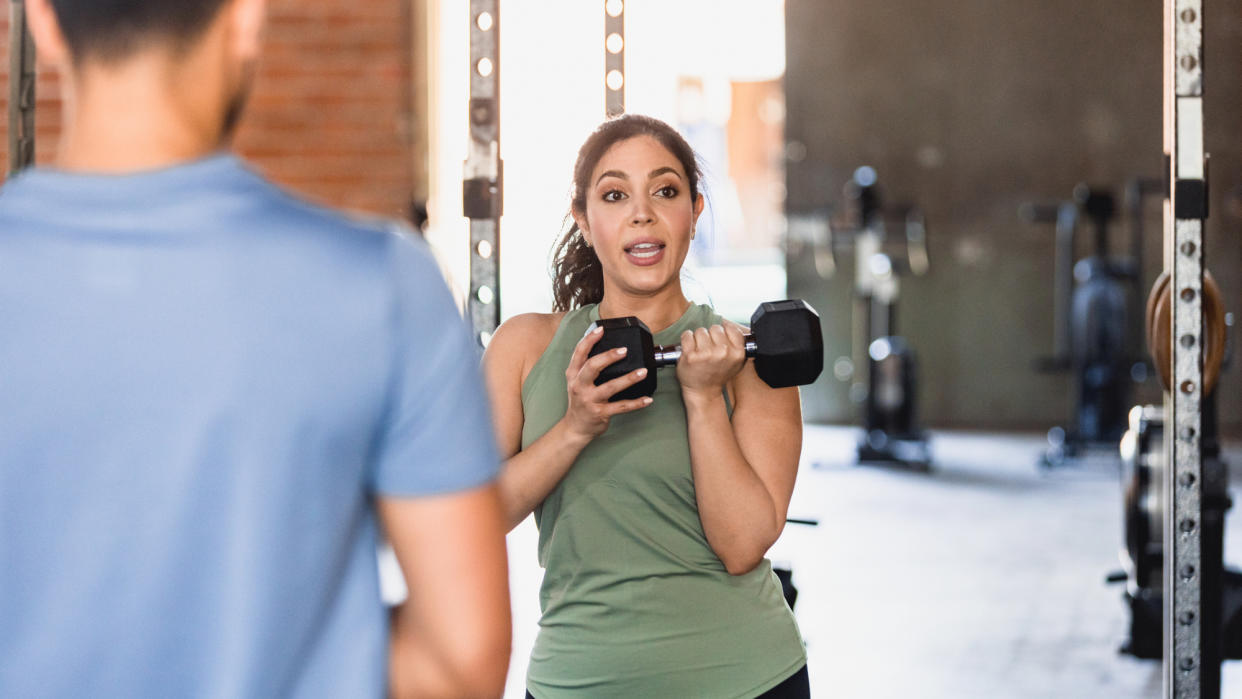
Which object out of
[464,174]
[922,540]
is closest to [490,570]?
[464,174]

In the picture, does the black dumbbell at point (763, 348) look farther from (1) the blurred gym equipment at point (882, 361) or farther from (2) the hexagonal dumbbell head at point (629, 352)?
(1) the blurred gym equipment at point (882, 361)

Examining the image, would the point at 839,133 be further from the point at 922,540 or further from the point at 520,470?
the point at 520,470

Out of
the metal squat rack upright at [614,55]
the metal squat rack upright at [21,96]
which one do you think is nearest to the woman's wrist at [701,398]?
the metal squat rack upright at [614,55]

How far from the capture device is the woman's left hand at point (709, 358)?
52.0 inches

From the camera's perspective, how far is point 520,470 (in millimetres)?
1355

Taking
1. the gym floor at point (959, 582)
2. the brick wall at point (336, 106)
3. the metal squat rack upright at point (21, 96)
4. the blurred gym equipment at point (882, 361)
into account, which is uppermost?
the brick wall at point (336, 106)

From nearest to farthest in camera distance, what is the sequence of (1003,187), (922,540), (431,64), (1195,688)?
1. (1195,688)
2. (922,540)
3. (431,64)
4. (1003,187)

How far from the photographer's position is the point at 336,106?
5105mm

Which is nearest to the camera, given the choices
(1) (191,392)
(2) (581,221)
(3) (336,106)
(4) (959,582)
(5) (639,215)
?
(1) (191,392)

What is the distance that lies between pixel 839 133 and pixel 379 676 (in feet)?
24.0

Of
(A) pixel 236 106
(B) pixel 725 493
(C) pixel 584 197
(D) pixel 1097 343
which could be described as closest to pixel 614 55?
(C) pixel 584 197

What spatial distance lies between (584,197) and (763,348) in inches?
12.8

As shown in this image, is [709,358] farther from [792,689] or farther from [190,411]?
[190,411]

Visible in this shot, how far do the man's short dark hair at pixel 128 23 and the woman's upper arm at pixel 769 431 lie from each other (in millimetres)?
849
